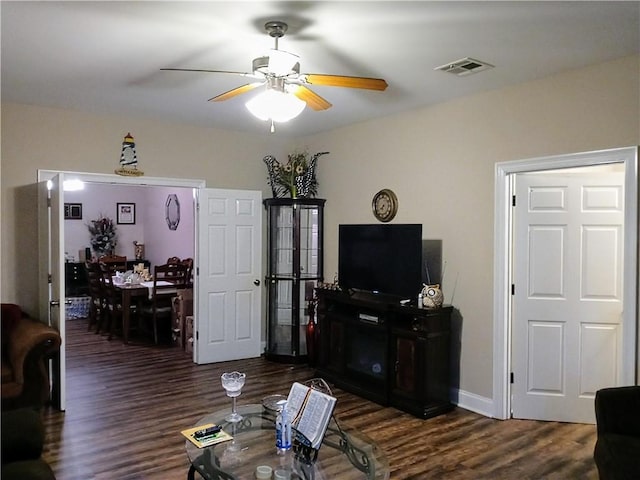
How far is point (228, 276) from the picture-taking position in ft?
19.6

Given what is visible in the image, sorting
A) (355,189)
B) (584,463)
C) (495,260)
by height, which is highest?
(355,189)

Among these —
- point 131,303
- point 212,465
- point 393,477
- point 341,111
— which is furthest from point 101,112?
point 393,477

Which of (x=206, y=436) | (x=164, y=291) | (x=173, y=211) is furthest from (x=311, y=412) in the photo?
(x=173, y=211)

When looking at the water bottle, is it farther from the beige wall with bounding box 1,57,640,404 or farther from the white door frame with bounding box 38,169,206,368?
the white door frame with bounding box 38,169,206,368

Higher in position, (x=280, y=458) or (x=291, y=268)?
(x=291, y=268)

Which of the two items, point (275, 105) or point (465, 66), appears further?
point (465, 66)

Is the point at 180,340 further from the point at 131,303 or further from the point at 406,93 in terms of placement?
the point at 406,93

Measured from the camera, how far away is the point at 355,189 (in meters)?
5.60

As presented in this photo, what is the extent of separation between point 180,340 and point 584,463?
4.92 meters

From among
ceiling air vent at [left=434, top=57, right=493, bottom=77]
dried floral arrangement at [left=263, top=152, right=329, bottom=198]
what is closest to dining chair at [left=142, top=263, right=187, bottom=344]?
dried floral arrangement at [left=263, top=152, right=329, bottom=198]

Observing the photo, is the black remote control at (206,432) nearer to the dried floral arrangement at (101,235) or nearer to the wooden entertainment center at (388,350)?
the wooden entertainment center at (388,350)

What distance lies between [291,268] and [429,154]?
7.12ft

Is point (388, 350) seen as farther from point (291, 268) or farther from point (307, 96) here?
point (307, 96)

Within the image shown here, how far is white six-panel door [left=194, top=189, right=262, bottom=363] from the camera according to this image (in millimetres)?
5789
